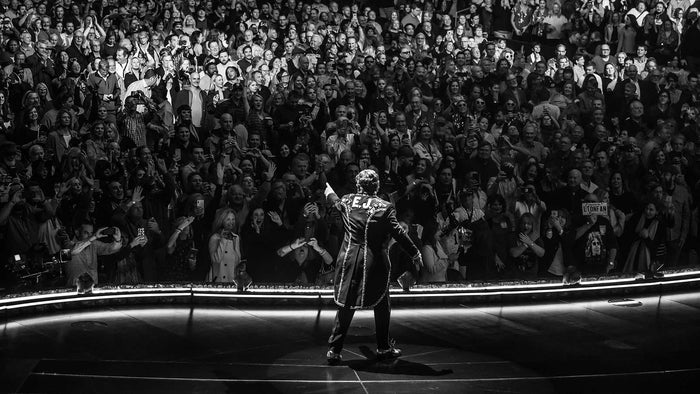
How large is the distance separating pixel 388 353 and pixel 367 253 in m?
0.95

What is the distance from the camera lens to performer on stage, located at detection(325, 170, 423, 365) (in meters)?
8.88

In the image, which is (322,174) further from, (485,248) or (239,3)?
(239,3)

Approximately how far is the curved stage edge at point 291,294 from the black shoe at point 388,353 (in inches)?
83.6

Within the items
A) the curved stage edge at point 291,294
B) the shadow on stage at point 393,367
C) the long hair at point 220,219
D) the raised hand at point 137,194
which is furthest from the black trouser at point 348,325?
the raised hand at point 137,194

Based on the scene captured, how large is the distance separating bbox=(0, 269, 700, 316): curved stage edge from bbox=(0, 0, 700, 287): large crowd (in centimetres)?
23

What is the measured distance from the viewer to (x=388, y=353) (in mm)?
9102

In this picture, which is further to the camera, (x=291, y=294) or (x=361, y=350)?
(x=291, y=294)

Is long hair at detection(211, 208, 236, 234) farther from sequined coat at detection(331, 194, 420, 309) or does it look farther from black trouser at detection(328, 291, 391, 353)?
black trouser at detection(328, 291, 391, 353)

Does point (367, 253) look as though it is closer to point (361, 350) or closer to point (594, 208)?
point (361, 350)

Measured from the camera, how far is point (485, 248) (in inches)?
468

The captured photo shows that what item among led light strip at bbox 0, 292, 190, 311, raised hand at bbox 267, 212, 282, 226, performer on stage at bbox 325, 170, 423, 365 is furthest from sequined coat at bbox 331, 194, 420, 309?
led light strip at bbox 0, 292, 190, 311

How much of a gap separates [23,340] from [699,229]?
28.4 feet

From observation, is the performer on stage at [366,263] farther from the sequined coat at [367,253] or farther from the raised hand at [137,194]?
the raised hand at [137,194]

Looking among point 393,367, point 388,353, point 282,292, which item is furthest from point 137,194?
point 393,367
